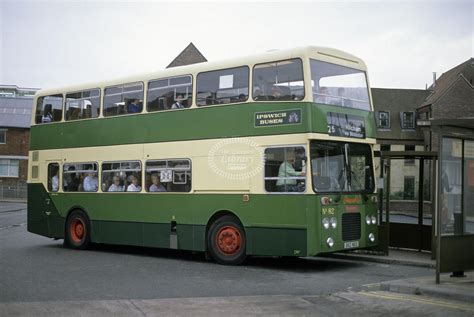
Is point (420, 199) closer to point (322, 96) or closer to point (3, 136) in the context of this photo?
point (322, 96)

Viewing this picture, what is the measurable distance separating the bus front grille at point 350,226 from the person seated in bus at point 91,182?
7046 mm

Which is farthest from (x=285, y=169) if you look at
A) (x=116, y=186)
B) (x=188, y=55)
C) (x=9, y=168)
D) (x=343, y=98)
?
(x=9, y=168)

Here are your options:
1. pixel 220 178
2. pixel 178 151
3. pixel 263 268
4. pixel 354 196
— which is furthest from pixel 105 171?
pixel 354 196

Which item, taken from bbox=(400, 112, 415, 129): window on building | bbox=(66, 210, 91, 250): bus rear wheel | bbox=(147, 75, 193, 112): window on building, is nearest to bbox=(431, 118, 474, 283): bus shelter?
bbox=(147, 75, 193, 112): window on building

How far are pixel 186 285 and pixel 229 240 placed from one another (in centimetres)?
285

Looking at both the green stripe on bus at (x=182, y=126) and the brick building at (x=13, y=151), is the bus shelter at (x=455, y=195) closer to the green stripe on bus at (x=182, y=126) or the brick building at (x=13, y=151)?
the green stripe on bus at (x=182, y=126)

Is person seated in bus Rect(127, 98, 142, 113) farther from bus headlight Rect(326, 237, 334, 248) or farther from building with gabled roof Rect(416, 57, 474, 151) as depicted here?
building with gabled roof Rect(416, 57, 474, 151)

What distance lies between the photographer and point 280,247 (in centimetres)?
1263

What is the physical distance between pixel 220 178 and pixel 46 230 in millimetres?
7013

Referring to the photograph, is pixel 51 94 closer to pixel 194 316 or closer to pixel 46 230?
pixel 46 230

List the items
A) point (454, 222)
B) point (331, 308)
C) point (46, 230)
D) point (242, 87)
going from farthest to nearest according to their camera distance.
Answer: point (46, 230)
point (242, 87)
point (454, 222)
point (331, 308)

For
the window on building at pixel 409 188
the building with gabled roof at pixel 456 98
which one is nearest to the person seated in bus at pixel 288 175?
the window on building at pixel 409 188

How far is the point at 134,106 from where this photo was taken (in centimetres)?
1584

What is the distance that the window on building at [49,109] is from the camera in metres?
18.0
